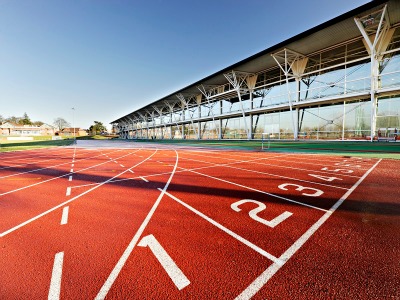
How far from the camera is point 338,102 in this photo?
21359mm

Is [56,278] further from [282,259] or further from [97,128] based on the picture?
[97,128]

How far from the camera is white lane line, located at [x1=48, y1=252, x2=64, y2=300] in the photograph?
204cm

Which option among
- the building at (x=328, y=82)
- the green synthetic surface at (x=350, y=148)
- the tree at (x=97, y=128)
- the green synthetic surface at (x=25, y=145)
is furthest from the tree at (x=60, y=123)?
the green synthetic surface at (x=350, y=148)

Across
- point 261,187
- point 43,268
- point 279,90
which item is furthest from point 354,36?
point 43,268

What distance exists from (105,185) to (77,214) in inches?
96.9

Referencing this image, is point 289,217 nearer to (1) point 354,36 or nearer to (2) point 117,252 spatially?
(2) point 117,252

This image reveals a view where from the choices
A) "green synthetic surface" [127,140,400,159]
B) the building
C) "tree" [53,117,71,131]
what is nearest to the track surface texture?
"green synthetic surface" [127,140,400,159]

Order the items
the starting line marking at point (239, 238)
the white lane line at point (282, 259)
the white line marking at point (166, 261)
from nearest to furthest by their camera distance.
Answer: the white lane line at point (282, 259), the white line marking at point (166, 261), the starting line marking at point (239, 238)

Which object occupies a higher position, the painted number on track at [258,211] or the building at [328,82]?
the building at [328,82]

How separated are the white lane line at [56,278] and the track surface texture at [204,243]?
0.01m

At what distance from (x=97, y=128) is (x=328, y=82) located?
454 feet

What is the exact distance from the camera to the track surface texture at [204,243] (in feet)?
6.89

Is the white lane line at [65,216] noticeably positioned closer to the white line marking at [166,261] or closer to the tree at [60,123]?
the white line marking at [166,261]

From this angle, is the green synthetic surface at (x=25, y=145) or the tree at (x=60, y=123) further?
the tree at (x=60, y=123)
